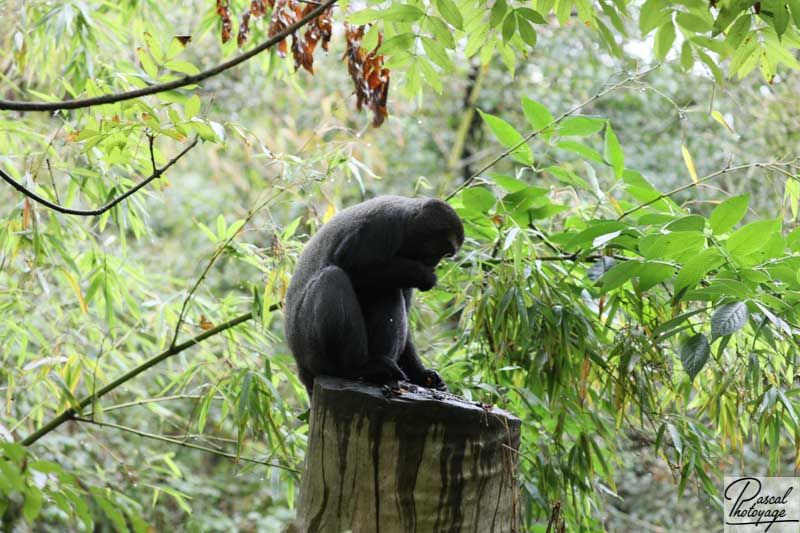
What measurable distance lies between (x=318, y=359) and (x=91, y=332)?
245 cm

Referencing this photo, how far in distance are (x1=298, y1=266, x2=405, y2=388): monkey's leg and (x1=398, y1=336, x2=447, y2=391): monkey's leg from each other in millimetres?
328

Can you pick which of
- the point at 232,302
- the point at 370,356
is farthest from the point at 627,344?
the point at 232,302

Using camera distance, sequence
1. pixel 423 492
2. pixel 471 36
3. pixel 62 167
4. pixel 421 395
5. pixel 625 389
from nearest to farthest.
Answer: pixel 423 492
pixel 421 395
pixel 471 36
pixel 625 389
pixel 62 167

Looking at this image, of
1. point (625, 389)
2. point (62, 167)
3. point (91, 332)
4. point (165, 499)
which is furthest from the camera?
point (165, 499)

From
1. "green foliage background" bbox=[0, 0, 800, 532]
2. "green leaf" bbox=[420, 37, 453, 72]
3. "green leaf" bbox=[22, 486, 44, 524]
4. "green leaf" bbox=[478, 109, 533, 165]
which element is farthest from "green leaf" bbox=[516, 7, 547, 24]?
"green leaf" bbox=[22, 486, 44, 524]

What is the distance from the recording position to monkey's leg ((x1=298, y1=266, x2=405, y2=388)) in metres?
3.18

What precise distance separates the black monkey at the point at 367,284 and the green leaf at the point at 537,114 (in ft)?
2.17

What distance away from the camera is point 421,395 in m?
2.84

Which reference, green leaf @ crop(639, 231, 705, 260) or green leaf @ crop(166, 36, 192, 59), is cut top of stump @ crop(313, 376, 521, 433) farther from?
green leaf @ crop(166, 36, 192, 59)

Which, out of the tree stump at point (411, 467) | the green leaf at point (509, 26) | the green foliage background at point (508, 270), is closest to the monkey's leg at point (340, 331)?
the tree stump at point (411, 467)

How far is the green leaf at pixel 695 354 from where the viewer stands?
2.91 metres

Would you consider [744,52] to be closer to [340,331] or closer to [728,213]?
[728,213]

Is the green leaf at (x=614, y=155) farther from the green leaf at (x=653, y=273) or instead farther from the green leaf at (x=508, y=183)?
the green leaf at (x=653, y=273)

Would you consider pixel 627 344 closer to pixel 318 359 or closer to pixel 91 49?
pixel 318 359
